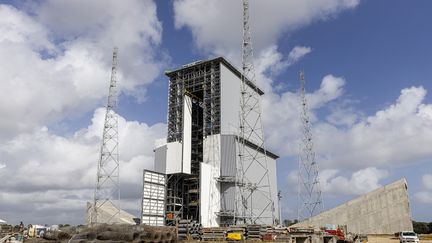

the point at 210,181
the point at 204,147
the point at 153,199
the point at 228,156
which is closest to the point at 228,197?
the point at 210,181

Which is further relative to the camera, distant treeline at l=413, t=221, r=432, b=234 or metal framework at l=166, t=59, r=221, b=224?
distant treeline at l=413, t=221, r=432, b=234

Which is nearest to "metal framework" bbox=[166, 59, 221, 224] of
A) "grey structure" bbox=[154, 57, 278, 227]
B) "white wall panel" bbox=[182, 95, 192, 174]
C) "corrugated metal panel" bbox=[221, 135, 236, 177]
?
"grey structure" bbox=[154, 57, 278, 227]

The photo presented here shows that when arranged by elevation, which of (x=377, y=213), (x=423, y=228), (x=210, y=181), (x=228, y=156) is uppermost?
(x=228, y=156)

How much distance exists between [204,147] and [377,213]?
116 ft

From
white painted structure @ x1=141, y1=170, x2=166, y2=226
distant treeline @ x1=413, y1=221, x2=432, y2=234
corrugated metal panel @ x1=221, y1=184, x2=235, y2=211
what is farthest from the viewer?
distant treeline @ x1=413, y1=221, x2=432, y2=234

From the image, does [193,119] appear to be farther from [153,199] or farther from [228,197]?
[153,199]

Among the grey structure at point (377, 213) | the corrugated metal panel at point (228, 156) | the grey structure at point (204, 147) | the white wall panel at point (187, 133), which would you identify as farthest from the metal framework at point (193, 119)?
the grey structure at point (377, 213)

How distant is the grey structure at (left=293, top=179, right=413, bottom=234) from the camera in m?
65.0

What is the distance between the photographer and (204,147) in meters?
55.7

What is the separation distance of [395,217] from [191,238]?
47624mm

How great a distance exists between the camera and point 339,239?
37.7 meters

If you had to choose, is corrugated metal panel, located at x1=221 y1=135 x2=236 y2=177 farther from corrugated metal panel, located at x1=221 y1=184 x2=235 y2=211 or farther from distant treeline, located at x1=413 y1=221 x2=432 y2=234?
distant treeline, located at x1=413 y1=221 x2=432 y2=234

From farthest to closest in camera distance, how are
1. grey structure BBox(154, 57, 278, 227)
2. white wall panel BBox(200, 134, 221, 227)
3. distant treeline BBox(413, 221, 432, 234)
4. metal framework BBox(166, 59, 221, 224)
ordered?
distant treeline BBox(413, 221, 432, 234) → metal framework BBox(166, 59, 221, 224) → grey structure BBox(154, 57, 278, 227) → white wall panel BBox(200, 134, 221, 227)

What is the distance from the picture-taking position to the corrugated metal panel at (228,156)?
5409 centimetres
